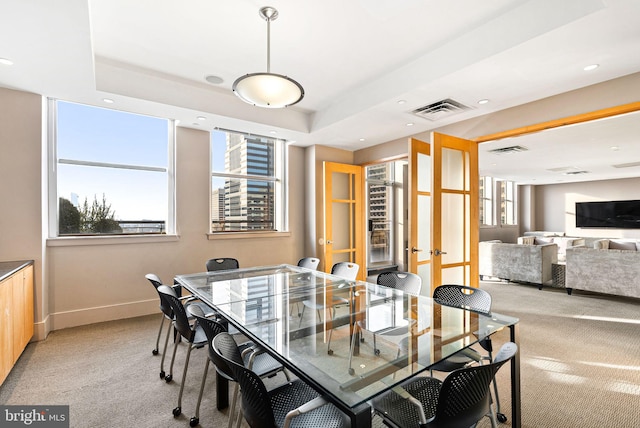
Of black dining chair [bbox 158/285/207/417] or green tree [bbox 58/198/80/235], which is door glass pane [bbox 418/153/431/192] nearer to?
black dining chair [bbox 158/285/207/417]

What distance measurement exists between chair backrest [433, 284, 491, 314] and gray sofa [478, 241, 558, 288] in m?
4.04

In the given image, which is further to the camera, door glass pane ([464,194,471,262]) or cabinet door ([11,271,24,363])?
door glass pane ([464,194,471,262])

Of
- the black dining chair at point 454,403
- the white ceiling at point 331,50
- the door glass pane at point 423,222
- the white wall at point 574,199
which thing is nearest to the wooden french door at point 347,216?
the door glass pane at point 423,222

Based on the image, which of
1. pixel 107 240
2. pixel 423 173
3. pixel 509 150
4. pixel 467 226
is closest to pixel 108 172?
pixel 107 240

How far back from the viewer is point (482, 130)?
12.3 feet

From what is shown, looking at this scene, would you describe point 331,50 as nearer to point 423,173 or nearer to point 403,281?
point 423,173

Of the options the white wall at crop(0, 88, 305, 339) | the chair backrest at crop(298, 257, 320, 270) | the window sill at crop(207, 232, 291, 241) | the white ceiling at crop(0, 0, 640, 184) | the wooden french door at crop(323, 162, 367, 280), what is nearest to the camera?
the white ceiling at crop(0, 0, 640, 184)

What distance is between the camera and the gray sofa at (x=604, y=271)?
4363 millimetres

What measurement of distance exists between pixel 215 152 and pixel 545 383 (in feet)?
15.3

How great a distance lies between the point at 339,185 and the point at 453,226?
7.33ft

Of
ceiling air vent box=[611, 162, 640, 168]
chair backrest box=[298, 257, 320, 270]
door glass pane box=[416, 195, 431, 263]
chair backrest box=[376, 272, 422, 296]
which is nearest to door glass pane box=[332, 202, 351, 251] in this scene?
chair backrest box=[298, 257, 320, 270]

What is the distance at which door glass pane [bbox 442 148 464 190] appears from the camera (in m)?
3.59

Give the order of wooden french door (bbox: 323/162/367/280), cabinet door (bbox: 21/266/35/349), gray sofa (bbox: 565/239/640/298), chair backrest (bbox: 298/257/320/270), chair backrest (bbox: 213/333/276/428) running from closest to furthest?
chair backrest (bbox: 213/333/276/428) < cabinet door (bbox: 21/266/35/349) < chair backrest (bbox: 298/257/320/270) < gray sofa (bbox: 565/239/640/298) < wooden french door (bbox: 323/162/367/280)

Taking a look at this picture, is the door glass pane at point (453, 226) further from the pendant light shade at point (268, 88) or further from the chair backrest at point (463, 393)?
the chair backrest at point (463, 393)
